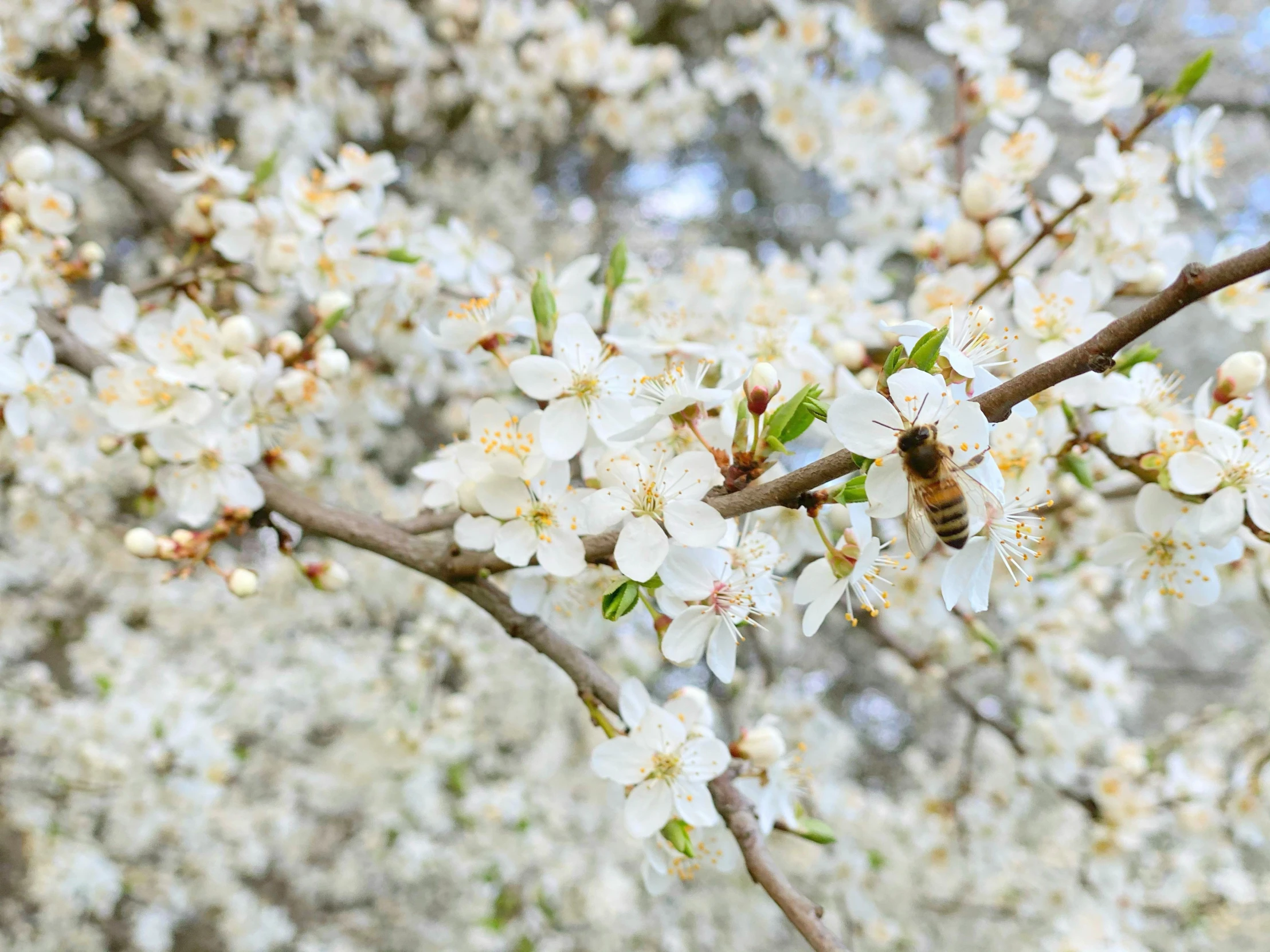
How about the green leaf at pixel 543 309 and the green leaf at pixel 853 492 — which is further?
the green leaf at pixel 543 309

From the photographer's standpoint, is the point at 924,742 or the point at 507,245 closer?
the point at 507,245

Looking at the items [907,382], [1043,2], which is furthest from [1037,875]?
[1043,2]

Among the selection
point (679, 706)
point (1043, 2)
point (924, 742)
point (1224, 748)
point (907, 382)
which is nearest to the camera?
point (907, 382)

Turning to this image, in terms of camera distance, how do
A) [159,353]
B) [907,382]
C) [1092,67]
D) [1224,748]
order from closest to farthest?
[907,382] → [159,353] → [1092,67] → [1224,748]

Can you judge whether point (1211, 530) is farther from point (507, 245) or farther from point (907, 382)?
point (507, 245)

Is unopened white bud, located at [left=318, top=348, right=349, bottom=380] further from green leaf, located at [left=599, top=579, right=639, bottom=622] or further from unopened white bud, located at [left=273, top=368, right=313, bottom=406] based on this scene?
green leaf, located at [left=599, top=579, right=639, bottom=622]

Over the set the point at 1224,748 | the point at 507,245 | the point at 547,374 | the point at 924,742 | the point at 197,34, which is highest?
the point at 547,374

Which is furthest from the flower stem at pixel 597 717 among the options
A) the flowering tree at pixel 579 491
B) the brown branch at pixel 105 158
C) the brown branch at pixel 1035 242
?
the brown branch at pixel 105 158

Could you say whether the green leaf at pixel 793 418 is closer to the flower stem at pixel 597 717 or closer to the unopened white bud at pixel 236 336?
the flower stem at pixel 597 717
